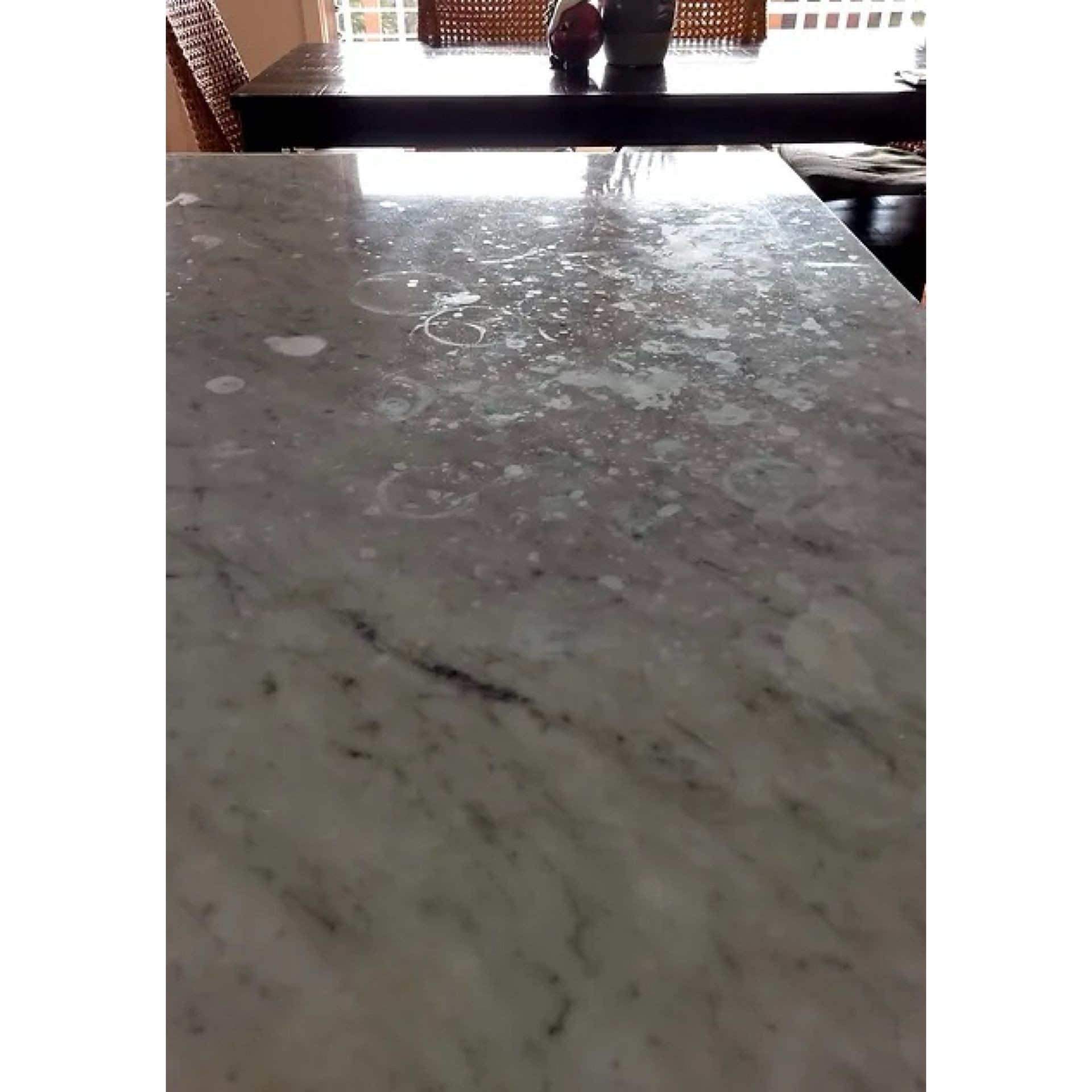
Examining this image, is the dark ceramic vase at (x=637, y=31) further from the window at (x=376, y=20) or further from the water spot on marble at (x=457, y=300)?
the window at (x=376, y=20)

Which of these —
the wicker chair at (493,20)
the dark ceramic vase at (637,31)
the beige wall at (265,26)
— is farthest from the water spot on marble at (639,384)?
the beige wall at (265,26)

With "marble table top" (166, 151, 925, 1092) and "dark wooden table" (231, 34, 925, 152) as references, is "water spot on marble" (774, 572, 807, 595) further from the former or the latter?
"dark wooden table" (231, 34, 925, 152)

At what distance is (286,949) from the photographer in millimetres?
290

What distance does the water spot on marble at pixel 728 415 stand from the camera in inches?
21.3

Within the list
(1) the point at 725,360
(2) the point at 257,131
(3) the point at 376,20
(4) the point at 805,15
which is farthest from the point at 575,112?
(4) the point at 805,15

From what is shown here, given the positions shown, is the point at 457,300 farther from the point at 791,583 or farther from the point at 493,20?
the point at 493,20

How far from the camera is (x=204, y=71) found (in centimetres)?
211

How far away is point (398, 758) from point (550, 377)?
0.30 m

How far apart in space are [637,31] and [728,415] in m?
1.60

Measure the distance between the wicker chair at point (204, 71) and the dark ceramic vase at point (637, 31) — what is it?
0.73 m
